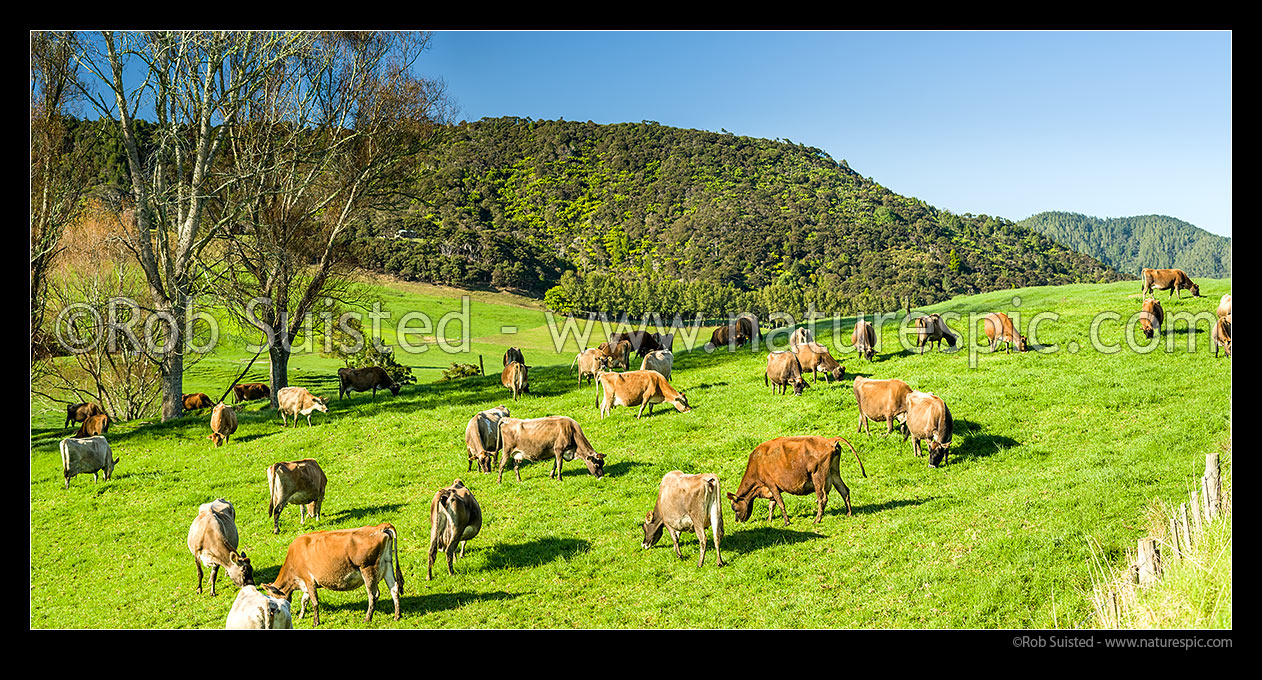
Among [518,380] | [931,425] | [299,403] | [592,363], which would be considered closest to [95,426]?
[299,403]

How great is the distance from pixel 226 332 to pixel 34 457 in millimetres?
38112

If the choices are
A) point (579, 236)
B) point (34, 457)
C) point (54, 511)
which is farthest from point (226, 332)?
point (579, 236)

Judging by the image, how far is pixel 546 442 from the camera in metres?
17.5

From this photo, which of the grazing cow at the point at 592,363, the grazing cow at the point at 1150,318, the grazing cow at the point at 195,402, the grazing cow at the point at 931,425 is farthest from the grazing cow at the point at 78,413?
the grazing cow at the point at 1150,318

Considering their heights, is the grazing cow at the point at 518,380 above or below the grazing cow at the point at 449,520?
above

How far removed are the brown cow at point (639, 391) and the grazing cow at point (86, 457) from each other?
1377 cm

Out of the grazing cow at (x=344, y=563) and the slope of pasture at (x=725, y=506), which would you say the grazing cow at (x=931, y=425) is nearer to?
the slope of pasture at (x=725, y=506)

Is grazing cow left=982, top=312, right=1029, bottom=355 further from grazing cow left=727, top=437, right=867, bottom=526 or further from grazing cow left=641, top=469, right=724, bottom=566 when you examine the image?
grazing cow left=641, top=469, right=724, bottom=566

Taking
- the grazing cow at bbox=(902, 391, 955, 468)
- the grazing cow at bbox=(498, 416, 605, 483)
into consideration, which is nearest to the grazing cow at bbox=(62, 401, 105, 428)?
the grazing cow at bbox=(498, 416, 605, 483)

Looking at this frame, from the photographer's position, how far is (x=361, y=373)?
3155 cm

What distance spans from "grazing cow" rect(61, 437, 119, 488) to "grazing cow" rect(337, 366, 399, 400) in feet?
33.1

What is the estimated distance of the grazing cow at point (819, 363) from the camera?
23.7m

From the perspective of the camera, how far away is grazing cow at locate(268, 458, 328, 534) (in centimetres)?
1571
